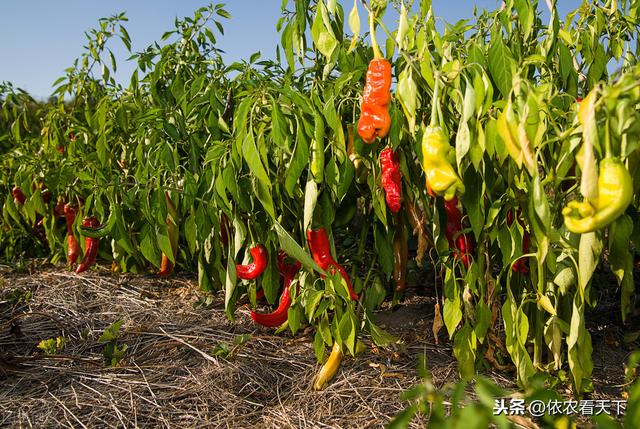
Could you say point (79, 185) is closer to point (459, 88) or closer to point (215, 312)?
point (215, 312)

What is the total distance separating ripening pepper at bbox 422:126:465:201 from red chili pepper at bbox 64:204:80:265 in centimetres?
229

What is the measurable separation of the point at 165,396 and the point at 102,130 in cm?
144

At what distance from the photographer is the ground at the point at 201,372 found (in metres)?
1.77

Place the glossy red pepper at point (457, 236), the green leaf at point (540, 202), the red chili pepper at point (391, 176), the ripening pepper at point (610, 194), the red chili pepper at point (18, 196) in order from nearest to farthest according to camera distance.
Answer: the ripening pepper at point (610, 194) → the green leaf at point (540, 202) → the red chili pepper at point (391, 176) → the glossy red pepper at point (457, 236) → the red chili pepper at point (18, 196)

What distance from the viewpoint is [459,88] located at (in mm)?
1413

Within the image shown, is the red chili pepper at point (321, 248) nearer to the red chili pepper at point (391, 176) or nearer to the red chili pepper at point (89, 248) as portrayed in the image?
the red chili pepper at point (391, 176)

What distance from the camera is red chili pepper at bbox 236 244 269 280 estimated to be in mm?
2041

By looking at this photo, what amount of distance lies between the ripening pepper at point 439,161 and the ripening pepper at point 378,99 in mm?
222

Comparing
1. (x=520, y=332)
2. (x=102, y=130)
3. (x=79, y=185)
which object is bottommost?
(x=520, y=332)

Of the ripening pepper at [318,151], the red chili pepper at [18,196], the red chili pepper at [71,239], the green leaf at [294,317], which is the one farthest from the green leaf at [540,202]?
the red chili pepper at [18,196]

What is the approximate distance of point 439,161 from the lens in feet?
4.42

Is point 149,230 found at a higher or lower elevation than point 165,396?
higher

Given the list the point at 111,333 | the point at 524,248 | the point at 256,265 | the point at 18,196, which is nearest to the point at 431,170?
the point at 524,248

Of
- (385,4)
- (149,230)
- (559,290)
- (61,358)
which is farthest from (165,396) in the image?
(385,4)
